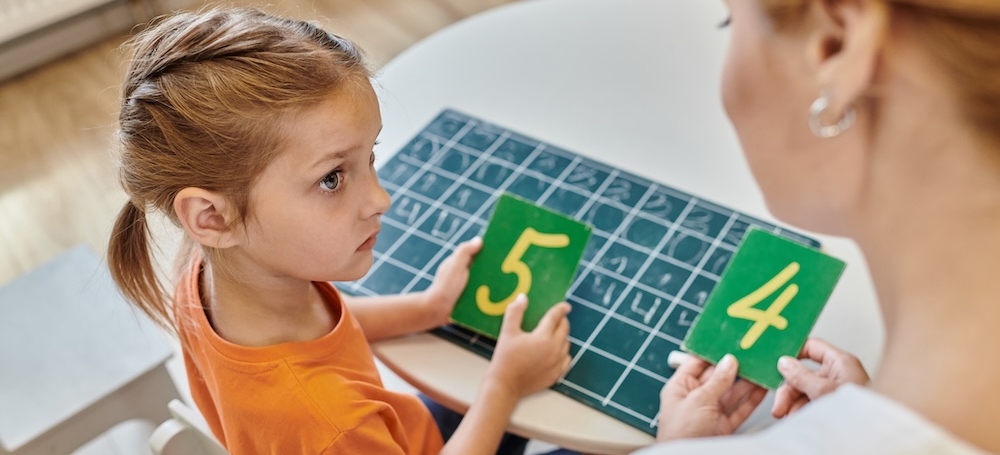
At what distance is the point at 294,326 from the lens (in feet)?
3.38

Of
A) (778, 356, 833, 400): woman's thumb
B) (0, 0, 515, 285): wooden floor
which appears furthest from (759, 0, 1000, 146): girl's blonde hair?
(0, 0, 515, 285): wooden floor

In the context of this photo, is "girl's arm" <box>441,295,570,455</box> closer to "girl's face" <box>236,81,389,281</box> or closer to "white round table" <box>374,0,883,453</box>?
"white round table" <box>374,0,883,453</box>

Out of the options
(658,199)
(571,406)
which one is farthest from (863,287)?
(571,406)

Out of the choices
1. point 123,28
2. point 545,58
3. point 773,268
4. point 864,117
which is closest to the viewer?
point 864,117

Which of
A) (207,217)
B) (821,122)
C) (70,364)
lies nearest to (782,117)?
(821,122)

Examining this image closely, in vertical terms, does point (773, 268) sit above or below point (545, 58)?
below

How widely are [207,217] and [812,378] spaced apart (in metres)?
0.66

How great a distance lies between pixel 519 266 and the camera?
111 centimetres

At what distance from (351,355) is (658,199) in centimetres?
46

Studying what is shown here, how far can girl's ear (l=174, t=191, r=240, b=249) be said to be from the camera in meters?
0.92

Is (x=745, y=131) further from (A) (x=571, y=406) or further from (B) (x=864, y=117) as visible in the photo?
(A) (x=571, y=406)

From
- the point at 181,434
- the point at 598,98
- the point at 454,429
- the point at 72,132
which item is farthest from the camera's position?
the point at 72,132

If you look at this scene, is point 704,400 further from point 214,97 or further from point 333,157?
point 214,97

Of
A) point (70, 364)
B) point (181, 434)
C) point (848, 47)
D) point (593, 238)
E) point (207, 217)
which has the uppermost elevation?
point (848, 47)
